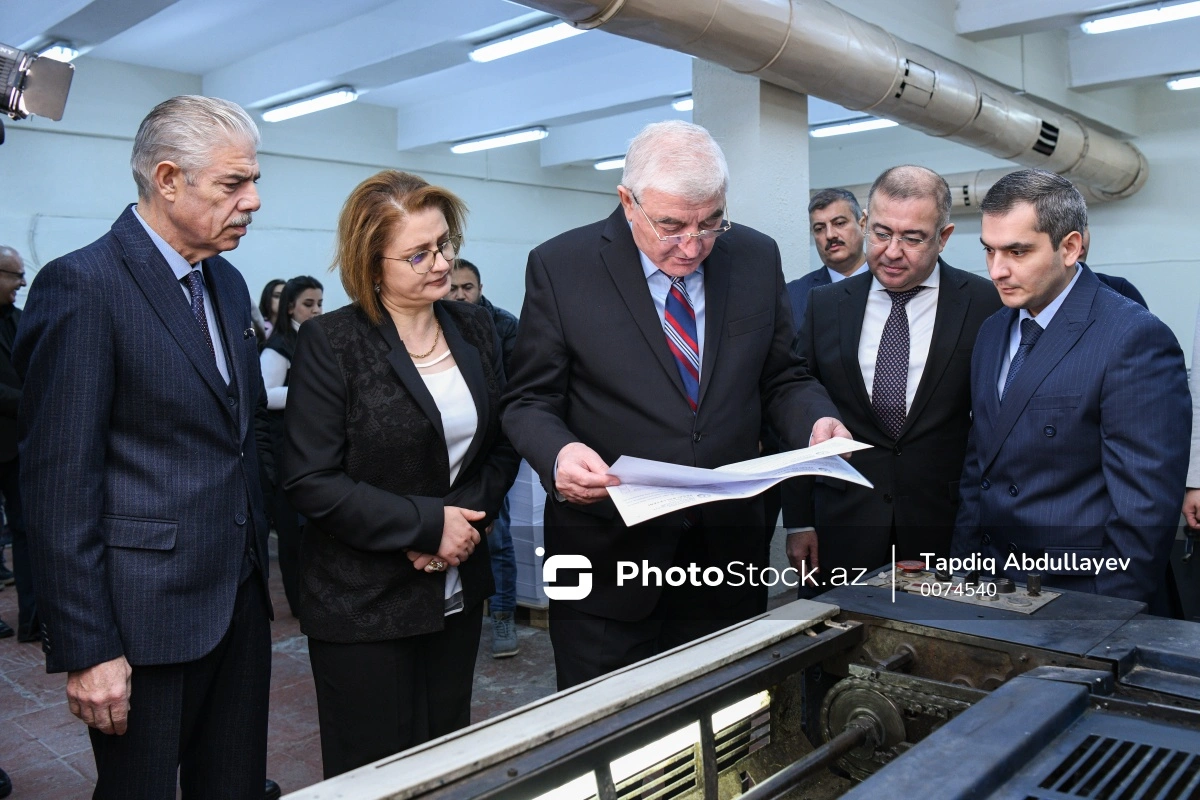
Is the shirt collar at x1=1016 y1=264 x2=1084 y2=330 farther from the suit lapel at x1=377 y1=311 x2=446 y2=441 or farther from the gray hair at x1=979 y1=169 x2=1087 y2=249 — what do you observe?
the suit lapel at x1=377 y1=311 x2=446 y2=441

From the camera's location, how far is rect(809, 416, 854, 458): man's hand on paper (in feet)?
6.19

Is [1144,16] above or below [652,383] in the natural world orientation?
above

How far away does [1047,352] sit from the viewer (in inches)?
82.1

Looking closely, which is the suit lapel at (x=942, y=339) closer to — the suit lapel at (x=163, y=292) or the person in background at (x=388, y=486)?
the person in background at (x=388, y=486)

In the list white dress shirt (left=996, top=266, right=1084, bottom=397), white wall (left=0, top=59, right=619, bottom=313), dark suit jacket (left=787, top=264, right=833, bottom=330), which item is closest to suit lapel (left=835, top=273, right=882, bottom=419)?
white dress shirt (left=996, top=266, right=1084, bottom=397)

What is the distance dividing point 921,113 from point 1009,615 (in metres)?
4.37

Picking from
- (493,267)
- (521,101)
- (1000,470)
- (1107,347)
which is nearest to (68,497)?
(1000,470)

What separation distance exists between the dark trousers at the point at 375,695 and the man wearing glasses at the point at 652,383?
0.28 meters

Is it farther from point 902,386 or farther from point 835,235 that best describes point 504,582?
point 902,386

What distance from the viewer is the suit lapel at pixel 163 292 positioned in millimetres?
1674

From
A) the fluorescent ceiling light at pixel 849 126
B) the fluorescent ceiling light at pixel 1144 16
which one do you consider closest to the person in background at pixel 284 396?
the fluorescent ceiling light at pixel 1144 16

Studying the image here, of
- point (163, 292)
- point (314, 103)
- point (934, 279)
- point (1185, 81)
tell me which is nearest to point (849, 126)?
point (1185, 81)

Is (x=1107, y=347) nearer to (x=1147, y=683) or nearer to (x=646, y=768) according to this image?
(x=1147, y=683)

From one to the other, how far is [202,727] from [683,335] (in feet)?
3.98
